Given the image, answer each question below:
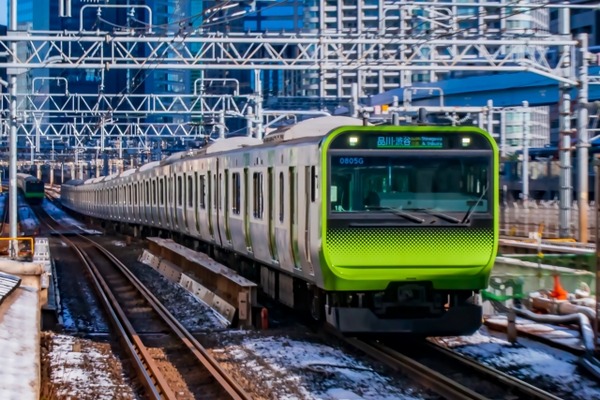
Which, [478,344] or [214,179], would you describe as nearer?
[478,344]

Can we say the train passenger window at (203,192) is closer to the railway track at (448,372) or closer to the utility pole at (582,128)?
the utility pole at (582,128)

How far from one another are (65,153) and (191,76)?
3099cm

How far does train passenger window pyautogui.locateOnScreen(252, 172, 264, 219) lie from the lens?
1423cm

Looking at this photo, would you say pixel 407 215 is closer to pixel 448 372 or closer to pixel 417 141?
pixel 417 141

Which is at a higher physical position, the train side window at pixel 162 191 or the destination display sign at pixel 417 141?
the destination display sign at pixel 417 141

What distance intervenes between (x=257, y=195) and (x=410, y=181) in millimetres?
3906

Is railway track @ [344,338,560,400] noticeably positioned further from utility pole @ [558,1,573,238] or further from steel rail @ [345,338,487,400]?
utility pole @ [558,1,573,238]

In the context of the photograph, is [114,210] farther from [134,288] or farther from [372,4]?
[372,4]

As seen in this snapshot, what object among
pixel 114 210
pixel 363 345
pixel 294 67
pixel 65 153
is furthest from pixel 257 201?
pixel 65 153

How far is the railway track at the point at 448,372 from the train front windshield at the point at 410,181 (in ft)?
5.07

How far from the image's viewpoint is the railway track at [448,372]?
29.1ft

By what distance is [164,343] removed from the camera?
1282 centimetres

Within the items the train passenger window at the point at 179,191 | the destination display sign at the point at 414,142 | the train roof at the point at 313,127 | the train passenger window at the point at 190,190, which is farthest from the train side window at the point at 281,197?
the train passenger window at the point at 179,191

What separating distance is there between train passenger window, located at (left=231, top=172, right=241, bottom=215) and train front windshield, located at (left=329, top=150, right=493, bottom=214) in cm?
510
